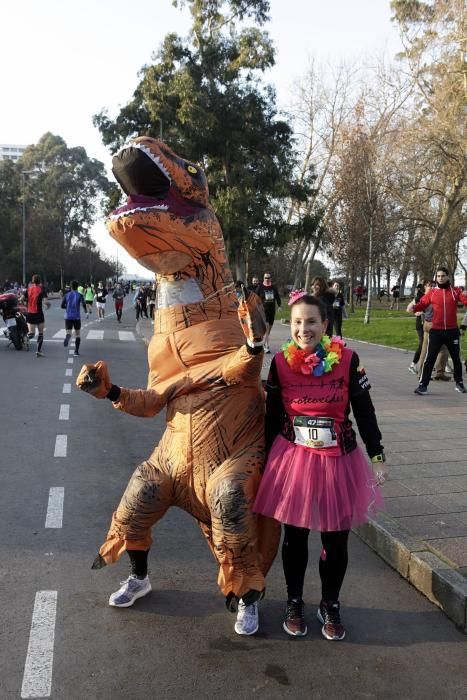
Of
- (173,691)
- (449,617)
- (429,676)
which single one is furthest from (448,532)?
(173,691)

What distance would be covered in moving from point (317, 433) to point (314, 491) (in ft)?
0.88

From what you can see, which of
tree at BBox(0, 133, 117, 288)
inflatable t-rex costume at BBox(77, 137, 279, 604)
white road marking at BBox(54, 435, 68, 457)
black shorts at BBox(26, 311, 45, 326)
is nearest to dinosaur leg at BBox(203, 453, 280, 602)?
inflatable t-rex costume at BBox(77, 137, 279, 604)

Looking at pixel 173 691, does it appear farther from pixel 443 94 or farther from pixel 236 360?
pixel 443 94

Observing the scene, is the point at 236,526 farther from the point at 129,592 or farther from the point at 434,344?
the point at 434,344

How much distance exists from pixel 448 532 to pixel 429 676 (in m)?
1.38

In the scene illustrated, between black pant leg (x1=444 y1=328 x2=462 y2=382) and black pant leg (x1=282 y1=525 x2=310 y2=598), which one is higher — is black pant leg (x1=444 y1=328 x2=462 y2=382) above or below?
above

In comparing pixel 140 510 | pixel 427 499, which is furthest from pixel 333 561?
pixel 427 499

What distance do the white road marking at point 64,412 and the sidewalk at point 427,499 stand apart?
3961 millimetres

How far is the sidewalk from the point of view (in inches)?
140

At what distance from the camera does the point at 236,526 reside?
2.97 metres

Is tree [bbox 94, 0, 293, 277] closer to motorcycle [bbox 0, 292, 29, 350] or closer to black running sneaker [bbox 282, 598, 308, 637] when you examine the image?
motorcycle [bbox 0, 292, 29, 350]

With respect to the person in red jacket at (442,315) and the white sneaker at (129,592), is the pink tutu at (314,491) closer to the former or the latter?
the white sneaker at (129,592)

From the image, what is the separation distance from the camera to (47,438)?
7047 mm

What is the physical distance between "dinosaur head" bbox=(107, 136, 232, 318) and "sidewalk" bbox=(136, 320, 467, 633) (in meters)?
1.98
